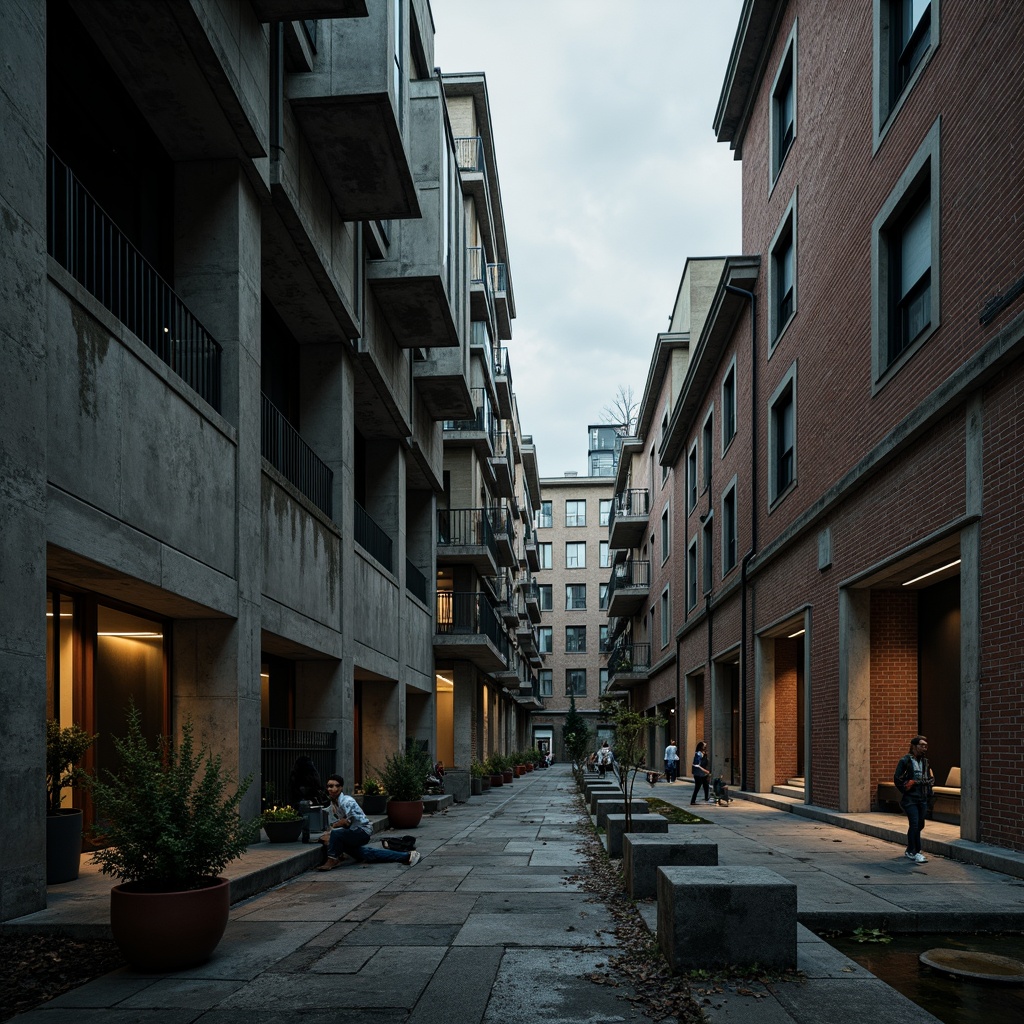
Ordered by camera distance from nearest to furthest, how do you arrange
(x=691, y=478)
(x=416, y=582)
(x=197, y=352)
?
(x=197, y=352)
(x=416, y=582)
(x=691, y=478)

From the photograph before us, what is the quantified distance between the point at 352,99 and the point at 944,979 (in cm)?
1303

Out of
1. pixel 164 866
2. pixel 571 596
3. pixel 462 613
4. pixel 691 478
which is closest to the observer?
pixel 164 866

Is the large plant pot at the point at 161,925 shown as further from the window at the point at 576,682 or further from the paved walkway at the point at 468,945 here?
the window at the point at 576,682

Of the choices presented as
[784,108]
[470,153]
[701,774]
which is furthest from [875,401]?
[470,153]

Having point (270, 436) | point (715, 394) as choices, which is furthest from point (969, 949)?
point (715, 394)

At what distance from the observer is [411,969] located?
24.7 ft

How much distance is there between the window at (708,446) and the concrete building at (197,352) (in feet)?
46.9

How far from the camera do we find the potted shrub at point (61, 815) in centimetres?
979

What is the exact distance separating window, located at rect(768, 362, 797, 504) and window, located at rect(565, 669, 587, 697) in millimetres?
58544

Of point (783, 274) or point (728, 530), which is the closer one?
point (783, 274)

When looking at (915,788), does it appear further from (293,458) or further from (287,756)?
(293,458)

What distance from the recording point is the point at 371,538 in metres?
23.8

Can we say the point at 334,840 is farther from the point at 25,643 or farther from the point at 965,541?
the point at 965,541

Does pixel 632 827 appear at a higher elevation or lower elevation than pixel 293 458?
lower
